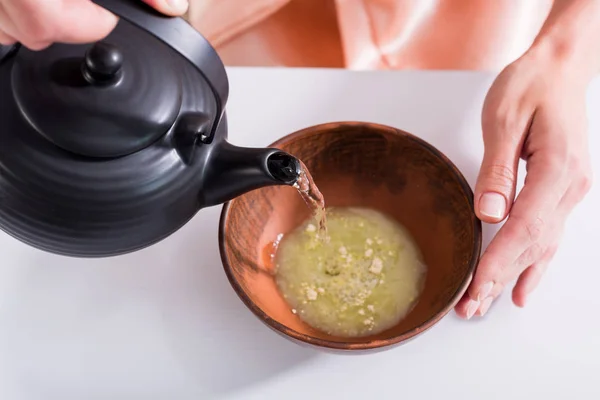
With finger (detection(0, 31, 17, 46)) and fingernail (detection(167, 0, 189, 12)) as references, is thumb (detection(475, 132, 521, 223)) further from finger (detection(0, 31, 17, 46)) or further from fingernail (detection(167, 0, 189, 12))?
finger (detection(0, 31, 17, 46))

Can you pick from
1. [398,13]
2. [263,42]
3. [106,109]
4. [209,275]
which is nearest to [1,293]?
[209,275]

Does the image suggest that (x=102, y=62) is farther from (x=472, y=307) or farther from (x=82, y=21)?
(x=472, y=307)

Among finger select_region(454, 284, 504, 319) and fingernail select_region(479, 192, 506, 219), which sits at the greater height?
fingernail select_region(479, 192, 506, 219)

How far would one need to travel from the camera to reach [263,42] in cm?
138

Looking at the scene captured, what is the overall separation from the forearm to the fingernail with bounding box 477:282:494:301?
1.21ft

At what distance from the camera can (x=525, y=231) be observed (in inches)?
35.1

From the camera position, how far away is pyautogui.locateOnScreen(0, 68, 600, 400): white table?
0.90 m

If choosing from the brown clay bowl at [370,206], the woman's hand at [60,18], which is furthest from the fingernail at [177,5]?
the brown clay bowl at [370,206]

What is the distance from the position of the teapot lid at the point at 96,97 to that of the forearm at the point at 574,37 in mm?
577

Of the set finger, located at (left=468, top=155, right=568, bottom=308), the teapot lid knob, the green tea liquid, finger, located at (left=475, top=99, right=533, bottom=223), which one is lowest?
the green tea liquid

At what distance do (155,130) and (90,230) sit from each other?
0.46 ft

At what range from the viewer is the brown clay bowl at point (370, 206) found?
0.90 metres

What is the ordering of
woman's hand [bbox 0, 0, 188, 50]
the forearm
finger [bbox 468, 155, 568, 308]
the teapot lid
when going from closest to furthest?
woman's hand [bbox 0, 0, 188, 50] → the teapot lid → finger [bbox 468, 155, 568, 308] → the forearm

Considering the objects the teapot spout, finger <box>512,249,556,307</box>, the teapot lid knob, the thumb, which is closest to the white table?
finger <box>512,249,556,307</box>
